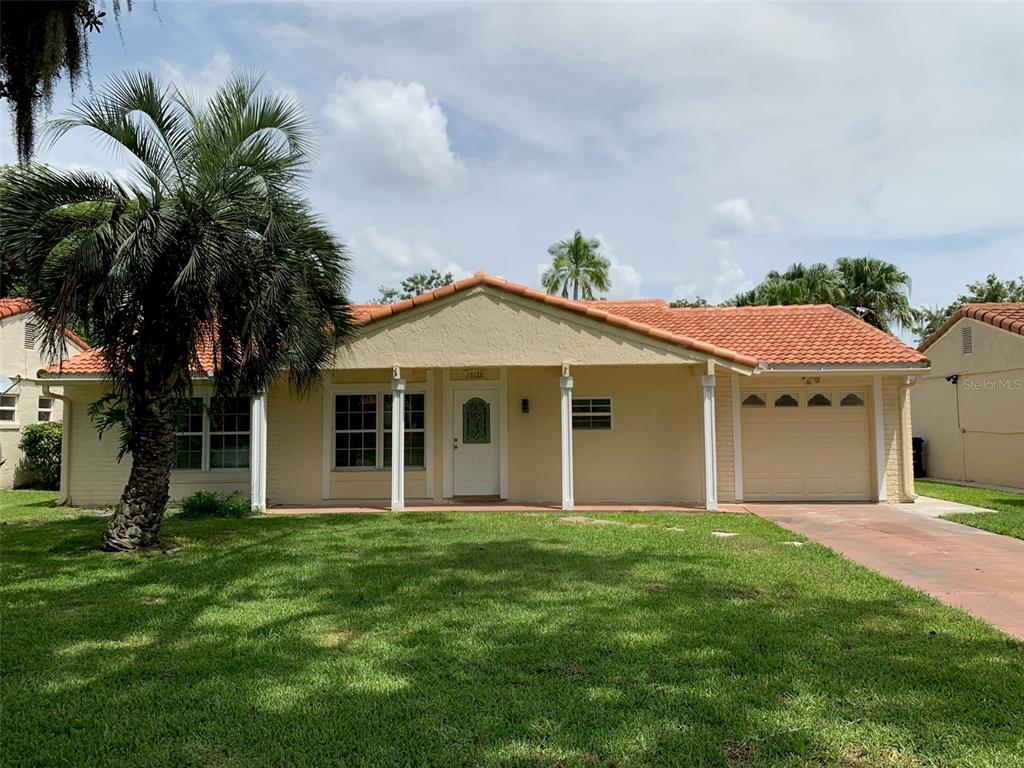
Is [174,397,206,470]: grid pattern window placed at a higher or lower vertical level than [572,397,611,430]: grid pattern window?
lower

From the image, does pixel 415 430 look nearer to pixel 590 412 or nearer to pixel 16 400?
pixel 590 412

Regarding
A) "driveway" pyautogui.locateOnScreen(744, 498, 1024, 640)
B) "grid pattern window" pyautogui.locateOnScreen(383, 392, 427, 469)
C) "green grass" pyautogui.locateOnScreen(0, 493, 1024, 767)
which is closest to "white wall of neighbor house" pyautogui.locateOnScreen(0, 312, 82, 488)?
"grid pattern window" pyautogui.locateOnScreen(383, 392, 427, 469)

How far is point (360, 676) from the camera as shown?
174 inches

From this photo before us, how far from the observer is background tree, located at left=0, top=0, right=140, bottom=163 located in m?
5.04

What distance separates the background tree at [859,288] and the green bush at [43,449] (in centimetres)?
2440

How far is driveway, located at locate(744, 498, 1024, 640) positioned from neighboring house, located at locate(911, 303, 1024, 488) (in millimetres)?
4698

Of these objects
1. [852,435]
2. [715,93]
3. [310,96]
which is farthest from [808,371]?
[310,96]

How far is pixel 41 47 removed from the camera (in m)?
5.17

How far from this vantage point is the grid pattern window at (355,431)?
46.9 ft

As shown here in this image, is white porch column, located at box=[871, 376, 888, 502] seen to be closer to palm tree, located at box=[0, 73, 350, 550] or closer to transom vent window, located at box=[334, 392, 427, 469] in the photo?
transom vent window, located at box=[334, 392, 427, 469]

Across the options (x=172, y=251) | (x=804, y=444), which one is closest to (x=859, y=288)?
(x=804, y=444)

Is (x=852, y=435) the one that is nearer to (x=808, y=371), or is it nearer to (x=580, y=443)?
(x=808, y=371)

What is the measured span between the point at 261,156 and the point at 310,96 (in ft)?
4.79

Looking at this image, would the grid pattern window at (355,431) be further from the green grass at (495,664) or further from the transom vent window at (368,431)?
the green grass at (495,664)
